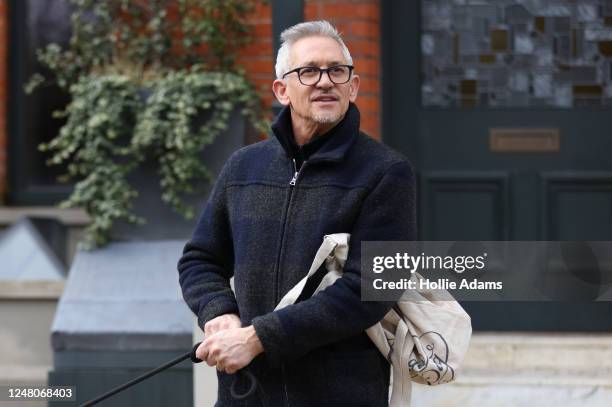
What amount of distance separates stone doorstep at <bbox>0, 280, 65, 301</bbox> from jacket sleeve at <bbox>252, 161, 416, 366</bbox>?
2970 millimetres

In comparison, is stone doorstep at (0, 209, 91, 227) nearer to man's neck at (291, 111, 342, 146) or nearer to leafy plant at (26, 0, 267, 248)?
leafy plant at (26, 0, 267, 248)

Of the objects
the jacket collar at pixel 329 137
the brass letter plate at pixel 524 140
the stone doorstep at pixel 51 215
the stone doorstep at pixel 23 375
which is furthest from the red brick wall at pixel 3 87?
the jacket collar at pixel 329 137

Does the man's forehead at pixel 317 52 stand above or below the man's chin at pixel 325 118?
above

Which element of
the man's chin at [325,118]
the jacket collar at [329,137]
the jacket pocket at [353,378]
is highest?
the man's chin at [325,118]

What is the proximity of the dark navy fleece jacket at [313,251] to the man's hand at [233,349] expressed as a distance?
34 mm

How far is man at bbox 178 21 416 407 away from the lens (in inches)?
103

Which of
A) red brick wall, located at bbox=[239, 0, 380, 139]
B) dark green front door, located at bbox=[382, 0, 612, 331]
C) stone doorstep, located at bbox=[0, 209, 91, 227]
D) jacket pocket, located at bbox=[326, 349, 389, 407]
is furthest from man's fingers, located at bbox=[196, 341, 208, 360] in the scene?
stone doorstep, located at bbox=[0, 209, 91, 227]

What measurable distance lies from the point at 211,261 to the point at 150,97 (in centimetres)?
233

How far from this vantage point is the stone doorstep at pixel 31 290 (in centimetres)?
533

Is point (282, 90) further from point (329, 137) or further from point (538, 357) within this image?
point (538, 357)

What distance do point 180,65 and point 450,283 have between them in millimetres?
2656

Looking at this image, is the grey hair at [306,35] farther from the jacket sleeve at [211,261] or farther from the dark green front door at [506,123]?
the dark green front door at [506,123]

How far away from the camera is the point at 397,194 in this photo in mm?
2676

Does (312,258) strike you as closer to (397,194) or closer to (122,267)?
(397,194)
